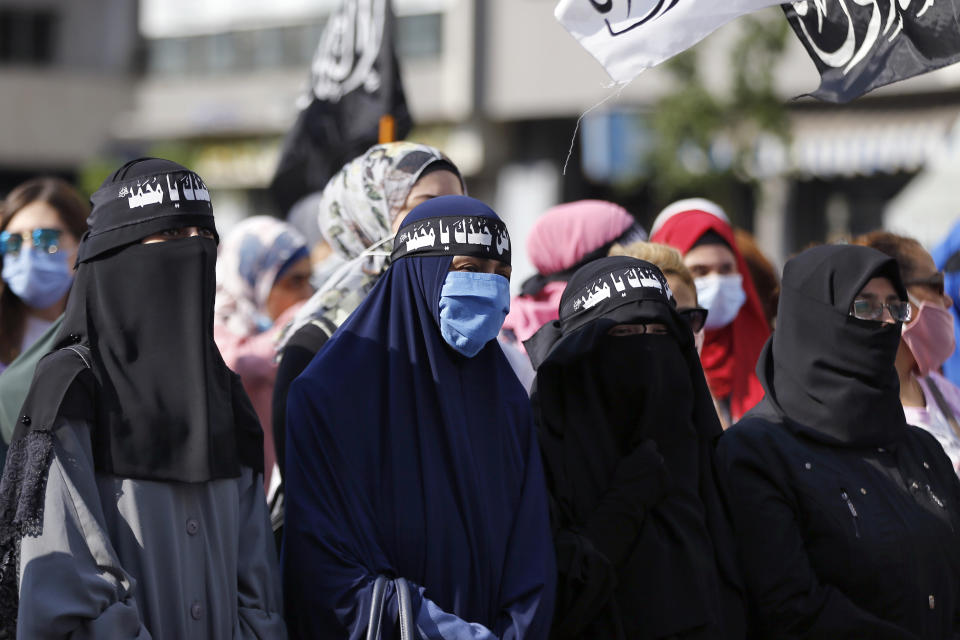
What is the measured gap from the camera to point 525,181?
23.2m

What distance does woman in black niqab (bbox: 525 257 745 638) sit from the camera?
3.20m

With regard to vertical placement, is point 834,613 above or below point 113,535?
below

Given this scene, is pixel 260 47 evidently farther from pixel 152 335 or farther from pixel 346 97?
pixel 152 335

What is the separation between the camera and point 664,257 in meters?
4.32

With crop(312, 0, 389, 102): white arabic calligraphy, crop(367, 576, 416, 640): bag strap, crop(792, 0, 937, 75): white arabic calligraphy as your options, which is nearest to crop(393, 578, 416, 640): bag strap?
crop(367, 576, 416, 640): bag strap

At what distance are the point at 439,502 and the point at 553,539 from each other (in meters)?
0.31

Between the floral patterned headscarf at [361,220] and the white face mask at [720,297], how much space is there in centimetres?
135

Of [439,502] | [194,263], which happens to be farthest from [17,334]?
[439,502]

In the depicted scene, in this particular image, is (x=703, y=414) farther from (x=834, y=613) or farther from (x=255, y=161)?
(x=255, y=161)

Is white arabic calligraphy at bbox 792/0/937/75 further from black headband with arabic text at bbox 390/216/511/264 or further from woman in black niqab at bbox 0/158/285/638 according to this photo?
woman in black niqab at bbox 0/158/285/638

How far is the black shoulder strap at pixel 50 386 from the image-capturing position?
110 inches

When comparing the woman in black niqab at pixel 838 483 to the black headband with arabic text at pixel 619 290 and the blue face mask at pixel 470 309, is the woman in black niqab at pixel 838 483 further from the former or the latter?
the blue face mask at pixel 470 309

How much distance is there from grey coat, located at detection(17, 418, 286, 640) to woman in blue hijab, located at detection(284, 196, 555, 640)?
111 millimetres

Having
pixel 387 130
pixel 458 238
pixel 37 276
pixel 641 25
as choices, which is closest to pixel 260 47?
pixel 387 130
